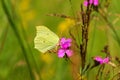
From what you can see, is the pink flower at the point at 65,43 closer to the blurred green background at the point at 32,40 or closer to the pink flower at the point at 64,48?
the pink flower at the point at 64,48

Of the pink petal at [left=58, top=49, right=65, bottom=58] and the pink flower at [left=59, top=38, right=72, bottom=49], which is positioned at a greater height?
the pink flower at [left=59, top=38, right=72, bottom=49]

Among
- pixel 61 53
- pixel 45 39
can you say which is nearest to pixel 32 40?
pixel 45 39

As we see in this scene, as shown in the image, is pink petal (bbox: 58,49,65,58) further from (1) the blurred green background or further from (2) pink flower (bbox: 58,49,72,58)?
(1) the blurred green background

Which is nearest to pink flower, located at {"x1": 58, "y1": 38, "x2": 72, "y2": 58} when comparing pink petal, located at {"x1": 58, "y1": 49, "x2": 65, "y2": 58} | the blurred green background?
pink petal, located at {"x1": 58, "y1": 49, "x2": 65, "y2": 58}

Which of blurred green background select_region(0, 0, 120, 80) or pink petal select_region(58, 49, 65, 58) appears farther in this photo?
blurred green background select_region(0, 0, 120, 80)

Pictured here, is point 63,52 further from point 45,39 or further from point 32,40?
point 32,40
